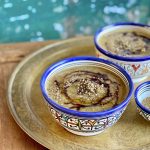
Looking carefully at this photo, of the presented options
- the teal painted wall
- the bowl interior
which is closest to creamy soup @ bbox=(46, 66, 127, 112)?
the bowl interior

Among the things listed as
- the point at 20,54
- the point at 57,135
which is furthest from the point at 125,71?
the point at 20,54

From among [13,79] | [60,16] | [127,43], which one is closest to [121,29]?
[127,43]

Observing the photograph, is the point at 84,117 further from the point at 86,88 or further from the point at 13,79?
the point at 13,79

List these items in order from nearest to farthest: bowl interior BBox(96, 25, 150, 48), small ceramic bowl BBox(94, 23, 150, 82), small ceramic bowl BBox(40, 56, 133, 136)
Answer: small ceramic bowl BBox(40, 56, 133, 136), small ceramic bowl BBox(94, 23, 150, 82), bowl interior BBox(96, 25, 150, 48)

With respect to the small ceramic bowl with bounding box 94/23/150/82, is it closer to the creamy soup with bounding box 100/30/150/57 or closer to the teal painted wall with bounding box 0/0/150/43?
the creamy soup with bounding box 100/30/150/57

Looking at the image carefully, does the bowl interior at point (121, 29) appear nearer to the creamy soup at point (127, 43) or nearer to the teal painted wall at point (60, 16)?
the creamy soup at point (127, 43)

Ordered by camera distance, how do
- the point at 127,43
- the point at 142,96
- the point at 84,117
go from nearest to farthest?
the point at 84,117, the point at 142,96, the point at 127,43

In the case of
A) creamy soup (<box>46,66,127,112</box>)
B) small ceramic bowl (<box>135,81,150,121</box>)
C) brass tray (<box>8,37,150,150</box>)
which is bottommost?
brass tray (<box>8,37,150,150</box>)
